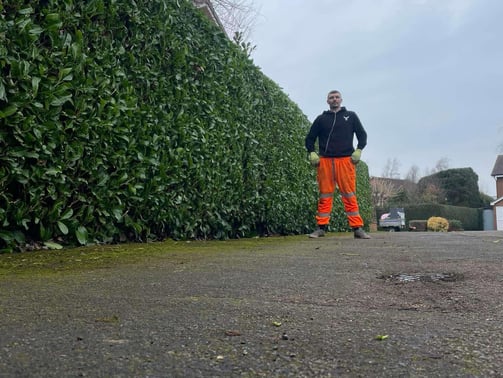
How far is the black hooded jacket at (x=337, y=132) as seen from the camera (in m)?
6.21

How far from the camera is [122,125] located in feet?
12.5

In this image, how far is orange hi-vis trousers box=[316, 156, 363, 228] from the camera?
6145 mm

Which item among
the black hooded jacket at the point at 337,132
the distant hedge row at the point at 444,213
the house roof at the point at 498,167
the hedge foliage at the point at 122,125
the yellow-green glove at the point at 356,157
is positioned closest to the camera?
the hedge foliage at the point at 122,125

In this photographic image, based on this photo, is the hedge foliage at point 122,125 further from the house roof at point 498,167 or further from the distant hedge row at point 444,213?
the house roof at point 498,167

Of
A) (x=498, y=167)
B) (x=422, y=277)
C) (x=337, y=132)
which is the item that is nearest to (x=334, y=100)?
(x=337, y=132)

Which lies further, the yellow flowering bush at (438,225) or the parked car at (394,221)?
the parked car at (394,221)

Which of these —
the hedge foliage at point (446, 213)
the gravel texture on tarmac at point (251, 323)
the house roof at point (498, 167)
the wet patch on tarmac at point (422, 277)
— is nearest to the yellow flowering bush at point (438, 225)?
the hedge foliage at point (446, 213)

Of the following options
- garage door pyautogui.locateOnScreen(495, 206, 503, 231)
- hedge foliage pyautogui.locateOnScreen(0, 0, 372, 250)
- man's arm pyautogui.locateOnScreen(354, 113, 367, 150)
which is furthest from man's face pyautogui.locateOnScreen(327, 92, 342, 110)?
garage door pyautogui.locateOnScreen(495, 206, 503, 231)

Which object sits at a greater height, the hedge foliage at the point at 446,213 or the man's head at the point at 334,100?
the man's head at the point at 334,100

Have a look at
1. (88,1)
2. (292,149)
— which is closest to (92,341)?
(88,1)

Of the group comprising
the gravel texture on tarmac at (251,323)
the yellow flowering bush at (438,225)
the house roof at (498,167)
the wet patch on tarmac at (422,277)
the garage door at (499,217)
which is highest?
the house roof at (498,167)

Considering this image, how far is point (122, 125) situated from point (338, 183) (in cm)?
322

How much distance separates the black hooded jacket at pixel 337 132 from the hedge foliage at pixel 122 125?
801 millimetres

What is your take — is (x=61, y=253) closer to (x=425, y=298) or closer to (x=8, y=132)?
(x=8, y=132)
